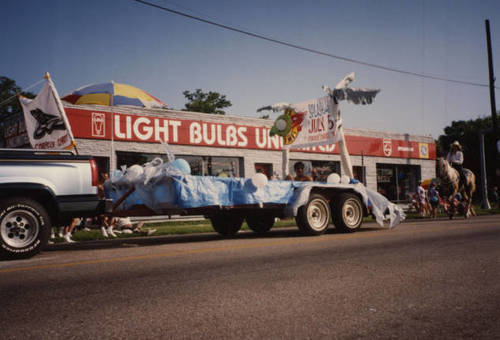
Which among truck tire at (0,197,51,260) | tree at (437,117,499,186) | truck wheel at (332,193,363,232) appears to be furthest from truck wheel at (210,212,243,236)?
tree at (437,117,499,186)

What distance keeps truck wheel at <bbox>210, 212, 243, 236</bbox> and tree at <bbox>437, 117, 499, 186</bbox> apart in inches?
1306

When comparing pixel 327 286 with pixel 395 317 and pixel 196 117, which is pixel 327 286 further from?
pixel 196 117

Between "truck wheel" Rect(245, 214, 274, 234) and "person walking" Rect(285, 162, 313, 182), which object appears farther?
"truck wheel" Rect(245, 214, 274, 234)

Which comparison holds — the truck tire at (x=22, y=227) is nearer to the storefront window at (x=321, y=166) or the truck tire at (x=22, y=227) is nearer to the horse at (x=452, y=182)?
the horse at (x=452, y=182)

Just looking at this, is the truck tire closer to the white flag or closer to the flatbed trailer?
the flatbed trailer

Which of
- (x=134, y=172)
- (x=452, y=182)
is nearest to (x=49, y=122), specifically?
(x=134, y=172)

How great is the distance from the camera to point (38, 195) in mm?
7004

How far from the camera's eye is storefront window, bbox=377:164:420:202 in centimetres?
2898

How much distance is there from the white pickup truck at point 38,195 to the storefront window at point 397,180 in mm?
23888

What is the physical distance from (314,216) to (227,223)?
7.52 ft

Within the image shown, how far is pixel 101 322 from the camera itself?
3.16 meters

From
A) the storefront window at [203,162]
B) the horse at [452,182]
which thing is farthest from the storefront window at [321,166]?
the horse at [452,182]

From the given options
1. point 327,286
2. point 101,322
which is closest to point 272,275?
point 327,286

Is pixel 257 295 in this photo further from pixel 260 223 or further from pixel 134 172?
pixel 260 223
